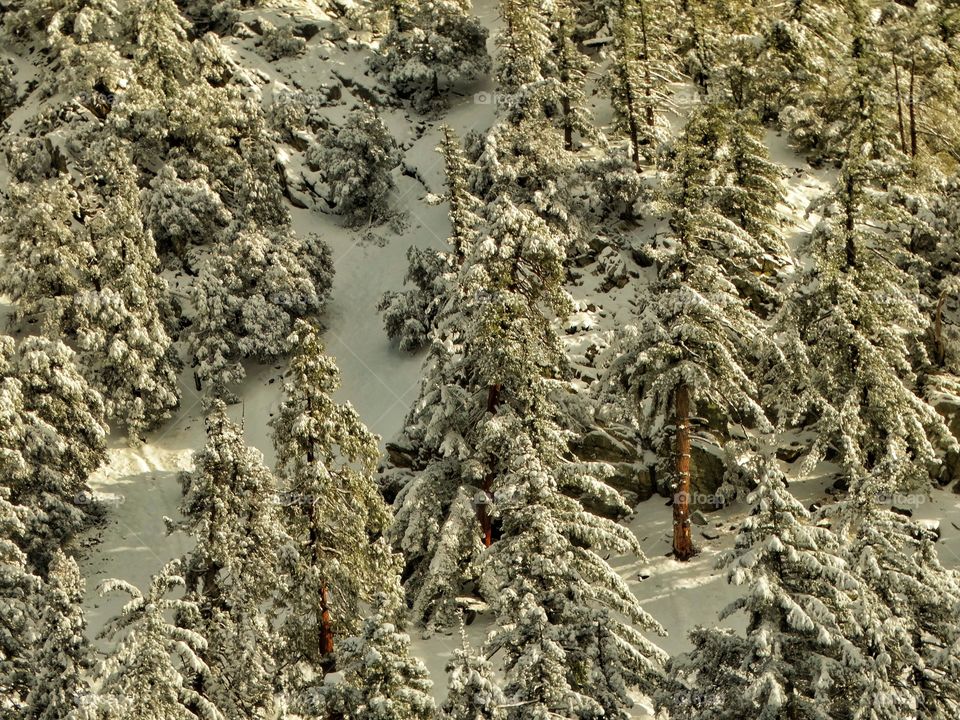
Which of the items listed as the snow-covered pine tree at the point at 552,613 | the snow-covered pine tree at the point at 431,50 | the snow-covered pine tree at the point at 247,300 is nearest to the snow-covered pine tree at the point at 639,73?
the snow-covered pine tree at the point at 431,50

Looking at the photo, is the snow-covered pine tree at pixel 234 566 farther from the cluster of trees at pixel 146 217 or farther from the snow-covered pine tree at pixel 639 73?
the snow-covered pine tree at pixel 639 73

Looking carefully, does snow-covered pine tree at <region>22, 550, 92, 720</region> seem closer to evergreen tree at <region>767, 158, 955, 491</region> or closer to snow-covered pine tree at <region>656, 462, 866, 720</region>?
snow-covered pine tree at <region>656, 462, 866, 720</region>

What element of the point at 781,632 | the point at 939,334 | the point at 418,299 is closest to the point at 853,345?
the point at 939,334

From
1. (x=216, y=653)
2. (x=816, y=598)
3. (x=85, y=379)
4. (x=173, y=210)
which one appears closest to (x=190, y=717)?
(x=216, y=653)

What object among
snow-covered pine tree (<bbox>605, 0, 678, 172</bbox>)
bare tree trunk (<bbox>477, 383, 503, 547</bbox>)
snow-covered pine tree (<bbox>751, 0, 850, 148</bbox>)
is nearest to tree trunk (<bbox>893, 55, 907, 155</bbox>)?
snow-covered pine tree (<bbox>751, 0, 850, 148</bbox>)

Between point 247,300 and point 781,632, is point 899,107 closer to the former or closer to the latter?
point 247,300
